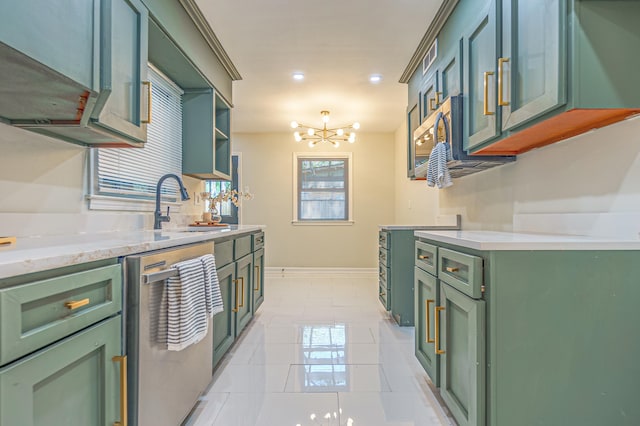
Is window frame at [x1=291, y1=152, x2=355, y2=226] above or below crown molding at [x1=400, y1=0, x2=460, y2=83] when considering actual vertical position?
below

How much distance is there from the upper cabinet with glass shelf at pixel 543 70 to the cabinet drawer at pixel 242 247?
170 cm

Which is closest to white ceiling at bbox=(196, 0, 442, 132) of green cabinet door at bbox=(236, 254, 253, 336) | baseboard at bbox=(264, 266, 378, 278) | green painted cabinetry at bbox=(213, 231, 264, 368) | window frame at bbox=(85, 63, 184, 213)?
window frame at bbox=(85, 63, 184, 213)

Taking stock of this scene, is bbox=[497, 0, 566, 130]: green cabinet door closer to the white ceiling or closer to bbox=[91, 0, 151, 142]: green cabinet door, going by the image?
the white ceiling

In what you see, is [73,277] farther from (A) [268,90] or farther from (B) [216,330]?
(A) [268,90]

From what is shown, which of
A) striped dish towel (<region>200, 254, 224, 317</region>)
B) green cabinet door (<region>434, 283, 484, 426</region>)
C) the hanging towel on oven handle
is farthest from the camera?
the hanging towel on oven handle

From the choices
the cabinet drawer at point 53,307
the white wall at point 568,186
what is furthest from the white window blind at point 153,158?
the white wall at point 568,186

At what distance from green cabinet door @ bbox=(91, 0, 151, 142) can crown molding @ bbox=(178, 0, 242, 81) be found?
0.72m

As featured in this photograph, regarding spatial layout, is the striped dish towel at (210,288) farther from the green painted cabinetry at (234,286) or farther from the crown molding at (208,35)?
the crown molding at (208,35)

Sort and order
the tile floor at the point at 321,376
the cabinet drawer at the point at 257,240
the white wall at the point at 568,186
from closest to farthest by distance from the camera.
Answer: the white wall at the point at 568,186 < the tile floor at the point at 321,376 < the cabinet drawer at the point at 257,240

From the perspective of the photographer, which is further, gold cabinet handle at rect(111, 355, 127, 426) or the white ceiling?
the white ceiling

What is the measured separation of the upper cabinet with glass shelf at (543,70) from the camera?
3.94 feet

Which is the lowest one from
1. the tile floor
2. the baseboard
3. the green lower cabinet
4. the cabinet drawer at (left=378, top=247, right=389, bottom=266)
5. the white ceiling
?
the tile floor

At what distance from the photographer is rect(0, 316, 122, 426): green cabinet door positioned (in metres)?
0.76

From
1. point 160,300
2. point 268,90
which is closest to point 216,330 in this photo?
point 160,300
